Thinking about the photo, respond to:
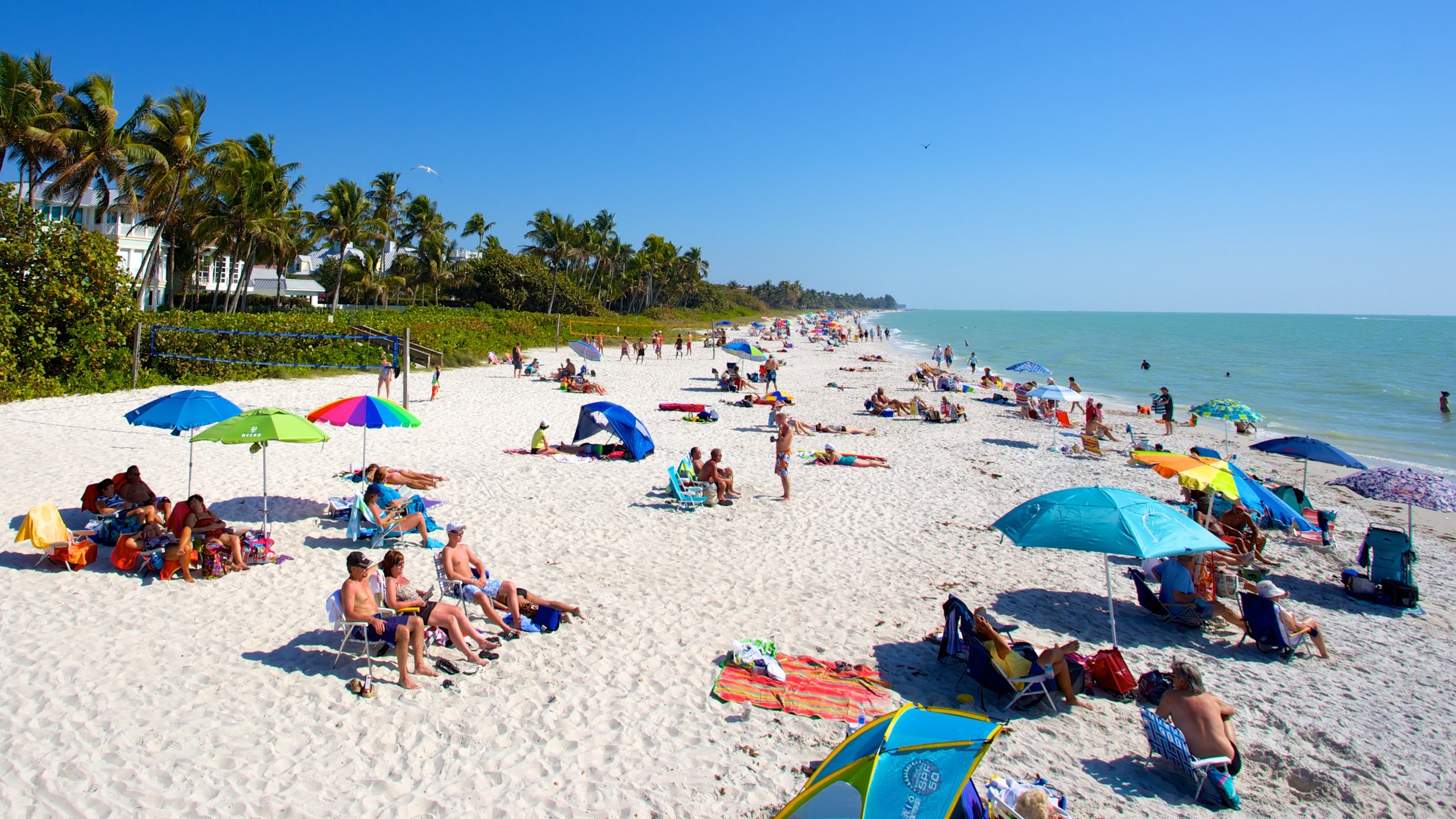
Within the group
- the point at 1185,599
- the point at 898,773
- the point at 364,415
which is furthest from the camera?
the point at 364,415

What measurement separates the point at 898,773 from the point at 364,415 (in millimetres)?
7985

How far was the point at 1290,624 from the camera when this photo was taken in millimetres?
7117

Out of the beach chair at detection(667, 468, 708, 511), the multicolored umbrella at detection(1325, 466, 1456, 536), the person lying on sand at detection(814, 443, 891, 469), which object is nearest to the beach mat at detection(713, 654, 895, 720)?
the beach chair at detection(667, 468, 708, 511)

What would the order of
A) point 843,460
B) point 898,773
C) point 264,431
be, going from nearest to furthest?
point 898,773 → point 264,431 → point 843,460

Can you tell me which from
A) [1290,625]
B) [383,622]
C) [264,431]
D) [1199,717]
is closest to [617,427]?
[264,431]

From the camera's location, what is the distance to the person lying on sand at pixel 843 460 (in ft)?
47.2

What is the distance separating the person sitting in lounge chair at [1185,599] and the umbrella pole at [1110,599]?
0.50 meters

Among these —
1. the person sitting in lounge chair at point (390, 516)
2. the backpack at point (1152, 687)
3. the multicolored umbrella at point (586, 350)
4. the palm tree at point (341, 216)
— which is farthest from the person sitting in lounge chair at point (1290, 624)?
the palm tree at point (341, 216)

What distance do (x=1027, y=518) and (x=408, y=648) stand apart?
5229 mm

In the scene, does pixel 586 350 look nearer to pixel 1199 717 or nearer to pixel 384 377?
pixel 384 377

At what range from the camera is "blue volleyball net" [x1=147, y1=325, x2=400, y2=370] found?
18906mm

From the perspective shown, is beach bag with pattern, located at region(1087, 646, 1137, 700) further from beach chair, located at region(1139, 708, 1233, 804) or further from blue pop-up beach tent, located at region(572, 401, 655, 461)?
blue pop-up beach tent, located at region(572, 401, 655, 461)

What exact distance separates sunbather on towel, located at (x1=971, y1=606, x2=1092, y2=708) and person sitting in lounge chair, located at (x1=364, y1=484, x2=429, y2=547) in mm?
5974

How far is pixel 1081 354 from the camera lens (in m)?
63.3
